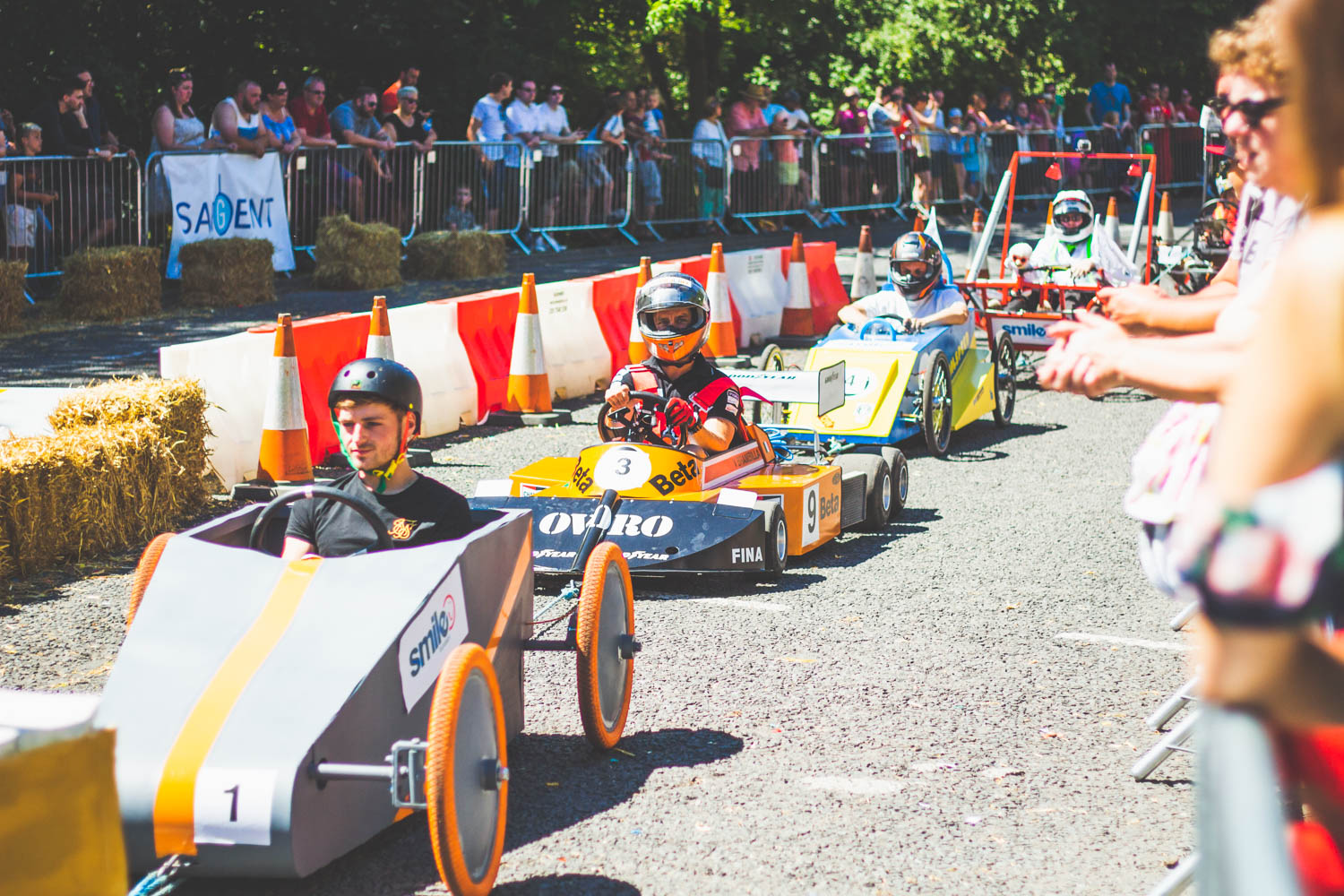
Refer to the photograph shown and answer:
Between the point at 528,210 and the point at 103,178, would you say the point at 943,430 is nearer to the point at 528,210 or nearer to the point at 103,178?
the point at 103,178

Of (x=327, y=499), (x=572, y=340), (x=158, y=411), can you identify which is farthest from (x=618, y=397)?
(x=572, y=340)

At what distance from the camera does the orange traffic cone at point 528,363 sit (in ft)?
38.1

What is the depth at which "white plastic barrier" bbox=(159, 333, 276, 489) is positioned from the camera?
9.03 m

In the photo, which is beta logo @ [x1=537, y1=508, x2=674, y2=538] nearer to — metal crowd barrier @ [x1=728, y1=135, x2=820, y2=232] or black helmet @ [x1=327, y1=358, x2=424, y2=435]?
black helmet @ [x1=327, y1=358, x2=424, y2=435]

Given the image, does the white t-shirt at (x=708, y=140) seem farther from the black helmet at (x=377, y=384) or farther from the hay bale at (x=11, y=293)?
the black helmet at (x=377, y=384)

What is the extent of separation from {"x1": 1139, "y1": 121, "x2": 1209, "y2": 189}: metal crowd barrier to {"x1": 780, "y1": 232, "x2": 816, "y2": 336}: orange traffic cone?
15816mm

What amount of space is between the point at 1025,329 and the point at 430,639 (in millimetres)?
9490

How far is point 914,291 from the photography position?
11641 millimetres

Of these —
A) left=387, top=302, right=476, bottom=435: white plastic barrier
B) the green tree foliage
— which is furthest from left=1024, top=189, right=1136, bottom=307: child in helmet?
the green tree foliage

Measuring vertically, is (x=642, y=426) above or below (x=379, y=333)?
below

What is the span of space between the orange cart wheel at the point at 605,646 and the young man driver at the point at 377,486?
17.4 inches

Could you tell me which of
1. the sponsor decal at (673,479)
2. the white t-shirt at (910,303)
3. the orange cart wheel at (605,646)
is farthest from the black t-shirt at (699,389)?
the white t-shirt at (910,303)

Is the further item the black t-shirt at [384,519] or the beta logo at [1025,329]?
the beta logo at [1025,329]

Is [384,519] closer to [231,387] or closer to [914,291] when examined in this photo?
[231,387]
